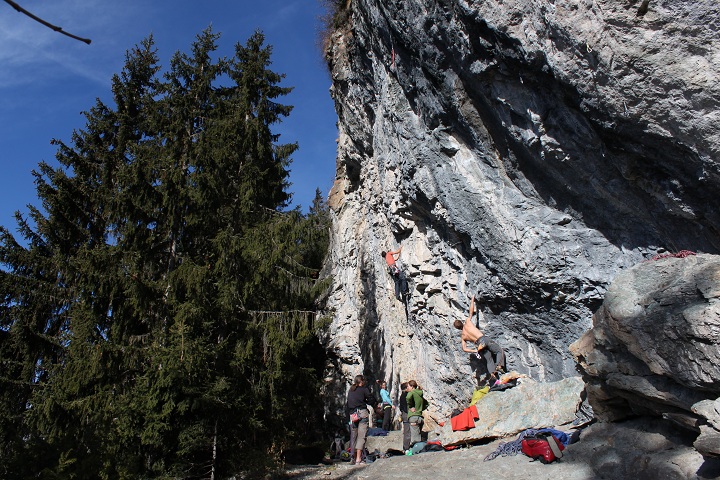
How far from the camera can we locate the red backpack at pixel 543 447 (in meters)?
6.63

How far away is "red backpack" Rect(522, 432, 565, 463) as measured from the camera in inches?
261

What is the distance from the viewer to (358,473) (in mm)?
8133

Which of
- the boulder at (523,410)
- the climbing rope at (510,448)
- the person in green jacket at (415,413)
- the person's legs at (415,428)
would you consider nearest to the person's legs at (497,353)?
the boulder at (523,410)

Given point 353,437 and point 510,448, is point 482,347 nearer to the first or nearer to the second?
point 510,448

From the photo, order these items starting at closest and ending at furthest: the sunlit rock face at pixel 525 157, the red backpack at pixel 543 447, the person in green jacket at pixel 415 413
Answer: the sunlit rock face at pixel 525 157 < the red backpack at pixel 543 447 < the person in green jacket at pixel 415 413

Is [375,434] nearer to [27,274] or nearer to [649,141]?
[649,141]

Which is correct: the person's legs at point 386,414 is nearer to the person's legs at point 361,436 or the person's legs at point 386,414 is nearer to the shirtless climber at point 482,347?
the shirtless climber at point 482,347

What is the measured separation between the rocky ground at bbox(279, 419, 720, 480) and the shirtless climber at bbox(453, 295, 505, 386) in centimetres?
191

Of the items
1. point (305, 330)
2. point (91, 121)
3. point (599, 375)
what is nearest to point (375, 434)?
point (305, 330)

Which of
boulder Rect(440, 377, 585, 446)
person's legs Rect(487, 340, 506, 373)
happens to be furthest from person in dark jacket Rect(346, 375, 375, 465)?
person's legs Rect(487, 340, 506, 373)

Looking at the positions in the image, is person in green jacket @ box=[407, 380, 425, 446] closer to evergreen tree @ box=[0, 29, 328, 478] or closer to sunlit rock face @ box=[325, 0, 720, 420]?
sunlit rock face @ box=[325, 0, 720, 420]

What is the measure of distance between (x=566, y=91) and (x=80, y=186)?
39.8 feet

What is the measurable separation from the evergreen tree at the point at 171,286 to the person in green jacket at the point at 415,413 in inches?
102

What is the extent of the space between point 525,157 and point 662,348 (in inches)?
159
